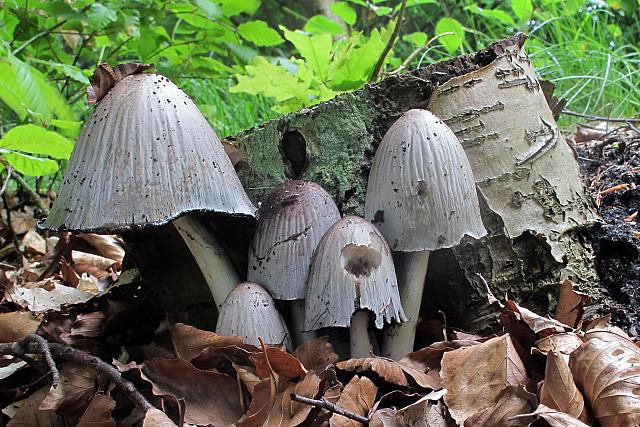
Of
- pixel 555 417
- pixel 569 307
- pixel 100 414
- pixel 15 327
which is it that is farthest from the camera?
pixel 15 327

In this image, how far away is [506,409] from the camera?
1.16m

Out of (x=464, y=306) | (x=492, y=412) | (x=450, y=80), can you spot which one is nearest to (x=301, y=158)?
(x=450, y=80)

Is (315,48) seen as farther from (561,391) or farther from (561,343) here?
(561,391)

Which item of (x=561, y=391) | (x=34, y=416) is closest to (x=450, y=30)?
(x=561, y=391)

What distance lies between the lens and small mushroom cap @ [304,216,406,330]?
4.41 feet

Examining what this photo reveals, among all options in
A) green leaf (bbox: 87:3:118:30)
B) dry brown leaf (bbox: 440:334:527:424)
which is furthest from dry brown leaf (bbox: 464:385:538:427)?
green leaf (bbox: 87:3:118:30)

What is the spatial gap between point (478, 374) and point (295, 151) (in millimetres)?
825

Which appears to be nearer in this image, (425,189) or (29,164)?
(425,189)

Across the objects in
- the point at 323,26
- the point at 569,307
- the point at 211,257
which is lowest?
the point at 569,307

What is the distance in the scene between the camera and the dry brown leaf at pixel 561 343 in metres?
1.33

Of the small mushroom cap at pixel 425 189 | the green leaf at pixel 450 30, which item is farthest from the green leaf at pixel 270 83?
the green leaf at pixel 450 30

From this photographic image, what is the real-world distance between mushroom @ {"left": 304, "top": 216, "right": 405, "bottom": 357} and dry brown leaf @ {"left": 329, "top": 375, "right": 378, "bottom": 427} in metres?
0.13

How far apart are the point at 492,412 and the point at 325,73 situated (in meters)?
1.50

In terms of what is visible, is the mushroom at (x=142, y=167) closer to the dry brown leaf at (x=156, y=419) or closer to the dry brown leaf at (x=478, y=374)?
the dry brown leaf at (x=156, y=419)
